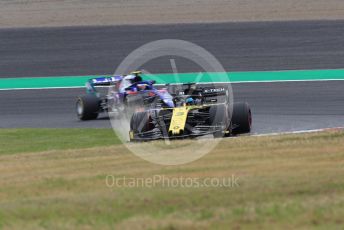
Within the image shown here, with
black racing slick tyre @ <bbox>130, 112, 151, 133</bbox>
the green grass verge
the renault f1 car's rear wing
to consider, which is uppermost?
the renault f1 car's rear wing

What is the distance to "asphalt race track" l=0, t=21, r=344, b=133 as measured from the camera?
2272cm

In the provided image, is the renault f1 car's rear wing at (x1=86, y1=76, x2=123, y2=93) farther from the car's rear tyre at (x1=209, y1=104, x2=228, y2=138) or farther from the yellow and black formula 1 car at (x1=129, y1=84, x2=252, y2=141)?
the car's rear tyre at (x1=209, y1=104, x2=228, y2=138)

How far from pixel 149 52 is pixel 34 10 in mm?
11333

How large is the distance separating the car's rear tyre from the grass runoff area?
3344 millimetres

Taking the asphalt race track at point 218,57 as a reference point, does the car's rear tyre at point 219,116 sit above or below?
below

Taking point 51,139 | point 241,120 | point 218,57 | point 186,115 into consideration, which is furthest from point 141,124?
point 218,57

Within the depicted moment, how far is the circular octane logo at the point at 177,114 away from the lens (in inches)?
545

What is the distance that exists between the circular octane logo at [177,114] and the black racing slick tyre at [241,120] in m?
0.14

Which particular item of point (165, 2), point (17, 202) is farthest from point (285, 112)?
point (165, 2)

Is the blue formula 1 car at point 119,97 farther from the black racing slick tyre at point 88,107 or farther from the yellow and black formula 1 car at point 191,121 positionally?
the yellow and black formula 1 car at point 191,121

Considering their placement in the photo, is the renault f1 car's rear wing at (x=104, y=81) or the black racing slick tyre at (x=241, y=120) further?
the renault f1 car's rear wing at (x=104, y=81)

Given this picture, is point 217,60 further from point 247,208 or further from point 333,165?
point 247,208

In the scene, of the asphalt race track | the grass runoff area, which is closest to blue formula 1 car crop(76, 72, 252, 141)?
the asphalt race track

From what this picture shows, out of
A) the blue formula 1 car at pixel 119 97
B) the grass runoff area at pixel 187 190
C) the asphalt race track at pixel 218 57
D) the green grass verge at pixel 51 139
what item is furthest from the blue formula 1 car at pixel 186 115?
the grass runoff area at pixel 187 190
